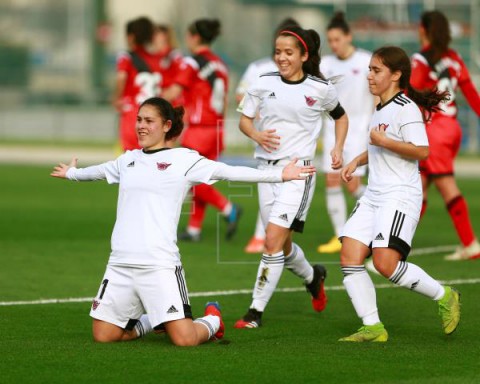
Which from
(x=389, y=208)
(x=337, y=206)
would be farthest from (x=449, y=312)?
(x=337, y=206)

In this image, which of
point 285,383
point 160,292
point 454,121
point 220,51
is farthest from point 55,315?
point 220,51

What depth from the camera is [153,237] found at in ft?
26.0

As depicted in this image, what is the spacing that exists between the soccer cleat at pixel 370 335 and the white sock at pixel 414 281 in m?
0.33

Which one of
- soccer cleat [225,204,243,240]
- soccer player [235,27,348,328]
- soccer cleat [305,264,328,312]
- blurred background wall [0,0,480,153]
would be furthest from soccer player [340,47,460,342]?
blurred background wall [0,0,480,153]

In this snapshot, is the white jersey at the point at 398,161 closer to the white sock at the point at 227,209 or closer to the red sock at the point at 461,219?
the red sock at the point at 461,219

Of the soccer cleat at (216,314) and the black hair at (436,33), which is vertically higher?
the black hair at (436,33)

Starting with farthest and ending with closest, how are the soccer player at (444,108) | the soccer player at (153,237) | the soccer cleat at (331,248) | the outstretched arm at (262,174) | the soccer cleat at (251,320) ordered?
the soccer cleat at (331,248)
the soccer player at (444,108)
the soccer cleat at (251,320)
the soccer player at (153,237)
the outstretched arm at (262,174)

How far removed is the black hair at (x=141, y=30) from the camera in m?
15.4

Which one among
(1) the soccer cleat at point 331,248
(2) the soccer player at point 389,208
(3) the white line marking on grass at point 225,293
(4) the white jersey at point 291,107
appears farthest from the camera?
(1) the soccer cleat at point 331,248

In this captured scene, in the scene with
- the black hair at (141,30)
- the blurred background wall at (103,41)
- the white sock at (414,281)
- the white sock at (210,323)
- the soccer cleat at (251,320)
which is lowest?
the blurred background wall at (103,41)

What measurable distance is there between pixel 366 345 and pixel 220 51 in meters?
36.7

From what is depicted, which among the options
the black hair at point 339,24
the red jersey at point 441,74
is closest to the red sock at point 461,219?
the red jersey at point 441,74

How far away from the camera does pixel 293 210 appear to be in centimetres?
916

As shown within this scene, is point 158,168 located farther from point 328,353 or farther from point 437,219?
point 437,219
